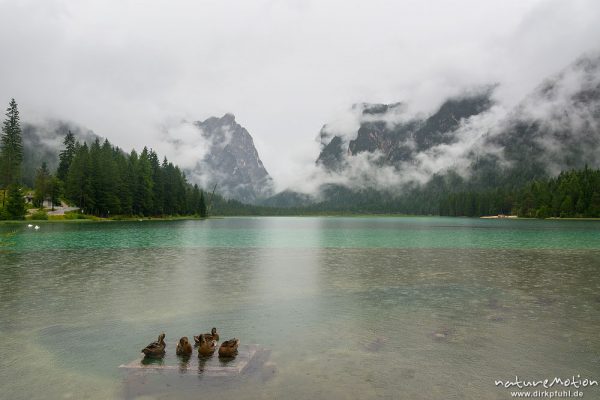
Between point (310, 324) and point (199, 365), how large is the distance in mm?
6630

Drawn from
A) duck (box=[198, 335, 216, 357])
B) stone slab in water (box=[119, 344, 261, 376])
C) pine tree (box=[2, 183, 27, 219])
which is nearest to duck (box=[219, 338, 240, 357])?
stone slab in water (box=[119, 344, 261, 376])

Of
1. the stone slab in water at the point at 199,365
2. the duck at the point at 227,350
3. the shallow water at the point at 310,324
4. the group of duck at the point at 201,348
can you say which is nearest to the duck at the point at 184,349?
the group of duck at the point at 201,348

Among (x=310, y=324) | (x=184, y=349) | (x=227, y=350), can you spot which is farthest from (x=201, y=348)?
(x=310, y=324)

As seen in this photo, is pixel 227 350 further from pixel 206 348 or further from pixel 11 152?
pixel 11 152

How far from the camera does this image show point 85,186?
124125mm

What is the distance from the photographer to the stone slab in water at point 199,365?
13.7 m

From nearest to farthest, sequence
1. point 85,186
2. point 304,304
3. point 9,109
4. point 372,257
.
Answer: point 304,304 → point 372,257 → point 85,186 → point 9,109

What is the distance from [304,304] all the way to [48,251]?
125ft

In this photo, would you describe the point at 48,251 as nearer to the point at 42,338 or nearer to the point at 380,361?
the point at 42,338

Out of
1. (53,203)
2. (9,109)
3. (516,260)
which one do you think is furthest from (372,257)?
(9,109)

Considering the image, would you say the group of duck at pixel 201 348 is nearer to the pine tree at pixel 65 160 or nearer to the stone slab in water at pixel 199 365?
the stone slab in water at pixel 199 365

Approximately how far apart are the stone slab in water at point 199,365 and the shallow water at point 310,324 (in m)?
0.46

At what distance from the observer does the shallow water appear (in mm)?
12727

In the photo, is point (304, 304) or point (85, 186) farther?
point (85, 186)
